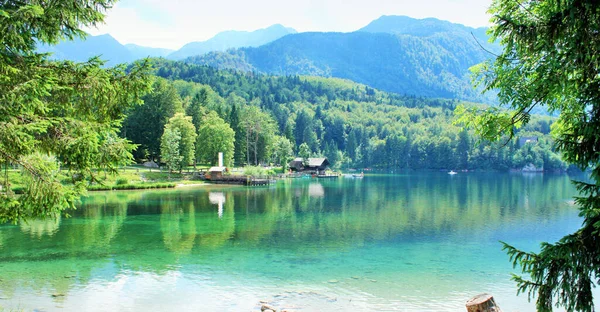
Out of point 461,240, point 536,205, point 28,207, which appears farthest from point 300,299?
point 536,205

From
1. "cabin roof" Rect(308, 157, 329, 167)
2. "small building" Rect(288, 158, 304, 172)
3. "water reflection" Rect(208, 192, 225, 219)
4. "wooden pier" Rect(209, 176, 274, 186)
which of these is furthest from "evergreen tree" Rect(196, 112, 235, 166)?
"cabin roof" Rect(308, 157, 329, 167)

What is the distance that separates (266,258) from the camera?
22.3 m

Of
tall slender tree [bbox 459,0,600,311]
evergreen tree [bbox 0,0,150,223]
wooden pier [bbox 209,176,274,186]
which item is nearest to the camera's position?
tall slender tree [bbox 459,0,600,311]

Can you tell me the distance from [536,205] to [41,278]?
4432 centimetres

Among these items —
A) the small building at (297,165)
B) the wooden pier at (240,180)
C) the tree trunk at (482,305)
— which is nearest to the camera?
the tree trunk at (482,305)

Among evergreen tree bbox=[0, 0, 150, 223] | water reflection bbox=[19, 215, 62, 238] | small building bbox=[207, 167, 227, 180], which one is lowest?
water reflection bbox=[19, 215, 62, 238]

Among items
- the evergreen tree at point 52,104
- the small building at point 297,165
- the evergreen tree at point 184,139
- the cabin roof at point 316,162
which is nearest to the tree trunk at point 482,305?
the evergreen tree at point 52,104

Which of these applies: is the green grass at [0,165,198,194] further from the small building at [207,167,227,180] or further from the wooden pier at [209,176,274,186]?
the wooden pier at [209,176,274,186]

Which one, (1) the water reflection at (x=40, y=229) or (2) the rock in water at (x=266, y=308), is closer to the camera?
(2) the rock in water at (x=266, y=308)

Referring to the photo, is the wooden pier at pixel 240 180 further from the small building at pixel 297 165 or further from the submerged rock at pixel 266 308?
the submerged rock at pixel 266 308

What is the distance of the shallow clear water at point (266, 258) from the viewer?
16.3 meters

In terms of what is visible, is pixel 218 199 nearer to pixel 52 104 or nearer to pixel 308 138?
pixel 52 104

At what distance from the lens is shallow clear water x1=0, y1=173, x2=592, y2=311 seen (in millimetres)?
16266

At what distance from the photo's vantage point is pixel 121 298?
16.3 metres
